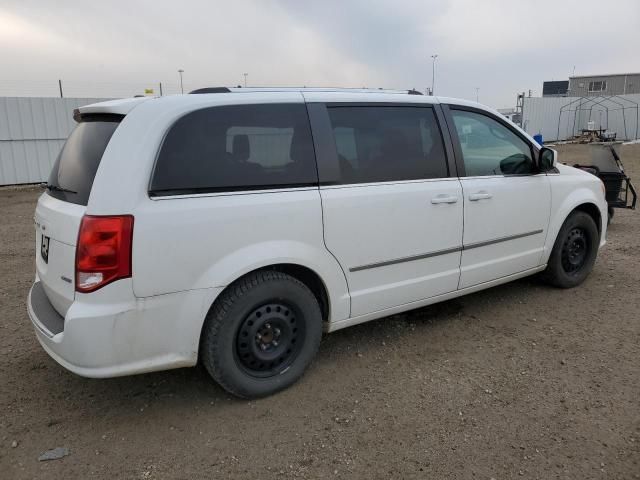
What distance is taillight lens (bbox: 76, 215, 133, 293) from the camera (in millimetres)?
2475

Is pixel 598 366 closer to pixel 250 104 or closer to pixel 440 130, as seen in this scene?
pixel 440 130

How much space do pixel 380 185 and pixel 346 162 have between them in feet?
0.93

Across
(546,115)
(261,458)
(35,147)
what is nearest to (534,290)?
(261,458)

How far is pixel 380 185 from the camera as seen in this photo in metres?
3.34

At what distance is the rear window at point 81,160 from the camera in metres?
2.68

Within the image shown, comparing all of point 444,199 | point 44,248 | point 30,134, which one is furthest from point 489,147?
point 30,134

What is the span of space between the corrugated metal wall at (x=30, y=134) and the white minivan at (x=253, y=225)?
1157cm

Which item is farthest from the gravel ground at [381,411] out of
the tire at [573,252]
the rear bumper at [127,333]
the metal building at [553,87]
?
the metal building at [553,87]

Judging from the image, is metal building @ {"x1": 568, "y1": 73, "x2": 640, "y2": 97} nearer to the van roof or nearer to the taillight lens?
the van roof

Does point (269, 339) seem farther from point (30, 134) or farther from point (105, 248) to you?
point (30, 134)

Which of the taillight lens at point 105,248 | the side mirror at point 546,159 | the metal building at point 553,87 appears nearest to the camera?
the taillight lens at point 105,248

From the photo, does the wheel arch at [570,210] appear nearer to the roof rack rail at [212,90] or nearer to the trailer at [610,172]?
the trailer at [610,172]

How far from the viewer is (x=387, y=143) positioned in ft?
11.4

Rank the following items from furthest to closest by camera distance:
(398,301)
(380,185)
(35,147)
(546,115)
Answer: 1. (546,115)
2. (35,147)
3. (398,301)
4. (380,185)
